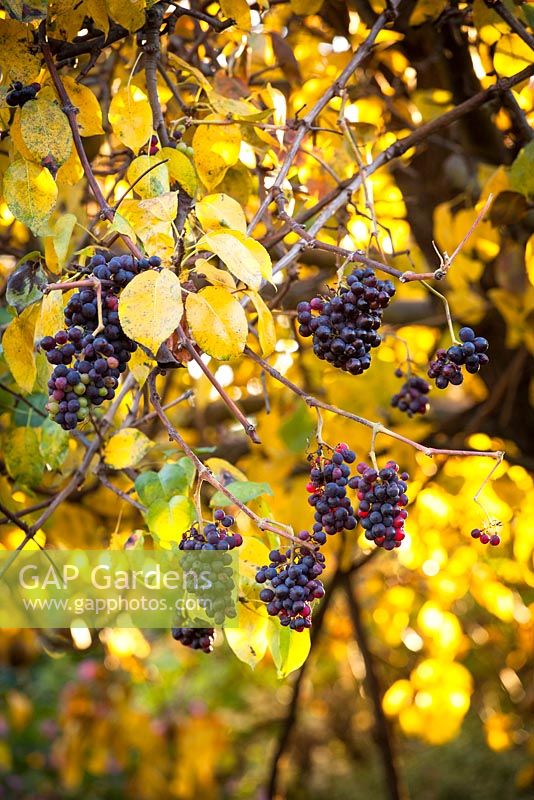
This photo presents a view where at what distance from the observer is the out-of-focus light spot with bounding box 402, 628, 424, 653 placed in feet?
11.1

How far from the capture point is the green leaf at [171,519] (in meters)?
0.80

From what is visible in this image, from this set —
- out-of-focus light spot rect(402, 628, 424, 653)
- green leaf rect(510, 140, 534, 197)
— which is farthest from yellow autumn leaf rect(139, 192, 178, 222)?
out-of-focus light spot rect(402, 628, 424, 653)

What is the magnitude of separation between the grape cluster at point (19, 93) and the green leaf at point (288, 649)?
55 centimetres

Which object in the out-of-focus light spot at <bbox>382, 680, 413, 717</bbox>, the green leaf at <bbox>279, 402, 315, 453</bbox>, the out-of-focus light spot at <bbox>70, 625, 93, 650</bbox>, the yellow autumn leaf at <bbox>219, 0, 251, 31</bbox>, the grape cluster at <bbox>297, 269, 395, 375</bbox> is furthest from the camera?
the out-of-focus light spot at <bbox>382, 680, 413, 717</bbox>

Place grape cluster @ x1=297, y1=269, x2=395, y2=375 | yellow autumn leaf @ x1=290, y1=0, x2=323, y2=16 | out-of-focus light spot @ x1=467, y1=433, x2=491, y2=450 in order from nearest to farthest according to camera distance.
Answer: grape cluster @ x1=297, y1=269, x2=395, y2=375 < yellow autumn leaf @ x1=290, y1=0, x2=323, y2=16 < out-of-focus light spot @ x1=467, y1=433, x2=491, y2=450

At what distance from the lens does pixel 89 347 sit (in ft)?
2.06

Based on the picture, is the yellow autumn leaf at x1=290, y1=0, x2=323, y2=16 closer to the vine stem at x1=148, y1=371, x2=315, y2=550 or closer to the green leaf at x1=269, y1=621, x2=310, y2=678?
the vine stem at x1=148, y1=371, x2=315, y2=550

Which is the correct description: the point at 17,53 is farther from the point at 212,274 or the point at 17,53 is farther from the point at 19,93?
the point at 212,274

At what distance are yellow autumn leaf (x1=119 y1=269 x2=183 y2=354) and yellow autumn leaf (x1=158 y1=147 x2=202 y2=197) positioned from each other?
233 mm

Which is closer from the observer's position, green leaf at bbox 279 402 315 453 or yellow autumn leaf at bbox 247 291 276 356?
yellow autumn leaf at bbox 247 291 276 356

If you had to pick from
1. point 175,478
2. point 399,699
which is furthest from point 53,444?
point 399,699

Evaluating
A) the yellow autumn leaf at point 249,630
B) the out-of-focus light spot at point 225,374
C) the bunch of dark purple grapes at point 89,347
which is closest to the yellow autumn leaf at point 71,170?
the bunch of dark purple grapes at point 89,347

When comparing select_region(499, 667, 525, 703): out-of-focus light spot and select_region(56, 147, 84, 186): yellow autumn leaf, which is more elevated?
select_region(56, 147, 84, 186): yellow autumn leaf

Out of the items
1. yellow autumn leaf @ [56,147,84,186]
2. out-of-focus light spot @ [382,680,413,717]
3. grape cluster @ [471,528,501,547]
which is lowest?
out-of-focus light spot @ [382,680,413,717]
